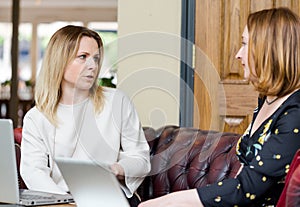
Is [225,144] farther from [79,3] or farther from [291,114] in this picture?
[79,3]

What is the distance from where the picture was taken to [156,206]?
2.04 m

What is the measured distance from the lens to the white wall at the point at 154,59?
174 inches

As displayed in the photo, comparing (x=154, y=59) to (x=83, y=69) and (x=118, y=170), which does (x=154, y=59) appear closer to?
(x=83, y=69)

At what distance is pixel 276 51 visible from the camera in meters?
2.06

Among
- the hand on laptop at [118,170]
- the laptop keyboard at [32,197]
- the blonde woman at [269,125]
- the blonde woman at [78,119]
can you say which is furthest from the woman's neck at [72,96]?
the blonde woman at [269,125]

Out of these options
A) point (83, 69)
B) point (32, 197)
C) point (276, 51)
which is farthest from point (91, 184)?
point (83, 69)

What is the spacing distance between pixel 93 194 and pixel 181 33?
2435mm

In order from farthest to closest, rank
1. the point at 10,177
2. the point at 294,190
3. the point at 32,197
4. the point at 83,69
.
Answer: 1. the point at 83,69
2. the point at 32,197
3. the point at 10,177
4. the point at 294,190

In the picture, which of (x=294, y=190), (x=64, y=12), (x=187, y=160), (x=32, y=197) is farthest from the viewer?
(x=64, y=12)

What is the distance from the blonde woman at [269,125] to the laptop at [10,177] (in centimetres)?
42

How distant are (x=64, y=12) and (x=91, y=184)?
13463mm

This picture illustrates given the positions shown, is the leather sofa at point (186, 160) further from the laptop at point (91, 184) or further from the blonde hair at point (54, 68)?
the laptop at point (91, 184)

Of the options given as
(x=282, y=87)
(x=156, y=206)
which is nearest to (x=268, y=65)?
(x=282, y=87)

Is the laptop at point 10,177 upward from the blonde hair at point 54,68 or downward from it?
downward
